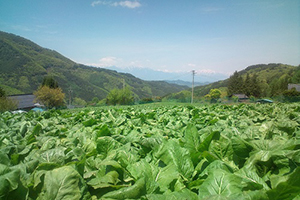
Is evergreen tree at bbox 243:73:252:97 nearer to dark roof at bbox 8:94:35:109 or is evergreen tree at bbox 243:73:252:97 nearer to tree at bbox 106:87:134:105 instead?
tree at bbox 106:87:134:105

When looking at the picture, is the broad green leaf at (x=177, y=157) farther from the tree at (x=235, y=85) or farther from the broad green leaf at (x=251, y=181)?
the tree at (x=235, y=85)

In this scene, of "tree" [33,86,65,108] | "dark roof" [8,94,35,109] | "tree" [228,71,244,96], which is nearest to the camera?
"tree" [33,86,65,108]

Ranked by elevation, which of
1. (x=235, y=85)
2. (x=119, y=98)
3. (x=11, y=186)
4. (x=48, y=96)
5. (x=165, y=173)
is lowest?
(x=119, y=98)

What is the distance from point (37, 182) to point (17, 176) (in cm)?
12

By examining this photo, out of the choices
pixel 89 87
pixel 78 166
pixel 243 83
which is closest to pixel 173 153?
pixel 78 166

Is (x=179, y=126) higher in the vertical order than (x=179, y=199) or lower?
lower

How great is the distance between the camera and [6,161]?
1221mm

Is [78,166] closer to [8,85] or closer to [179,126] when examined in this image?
[179,126]

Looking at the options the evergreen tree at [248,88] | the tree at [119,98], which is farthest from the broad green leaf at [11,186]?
the evergreen tree at [248,88]

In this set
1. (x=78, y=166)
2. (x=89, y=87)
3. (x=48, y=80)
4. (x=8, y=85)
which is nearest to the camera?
(x=78, y=166)

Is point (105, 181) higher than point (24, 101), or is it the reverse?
point (105, 181)

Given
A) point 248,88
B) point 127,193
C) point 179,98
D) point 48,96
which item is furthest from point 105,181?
point 248,88

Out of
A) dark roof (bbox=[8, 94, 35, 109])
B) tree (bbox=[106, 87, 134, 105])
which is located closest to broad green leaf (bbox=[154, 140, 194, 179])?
tree (bbox=[106, 87, 134, 105])

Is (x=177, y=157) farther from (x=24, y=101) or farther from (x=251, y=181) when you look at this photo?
(x=24, y=101)
